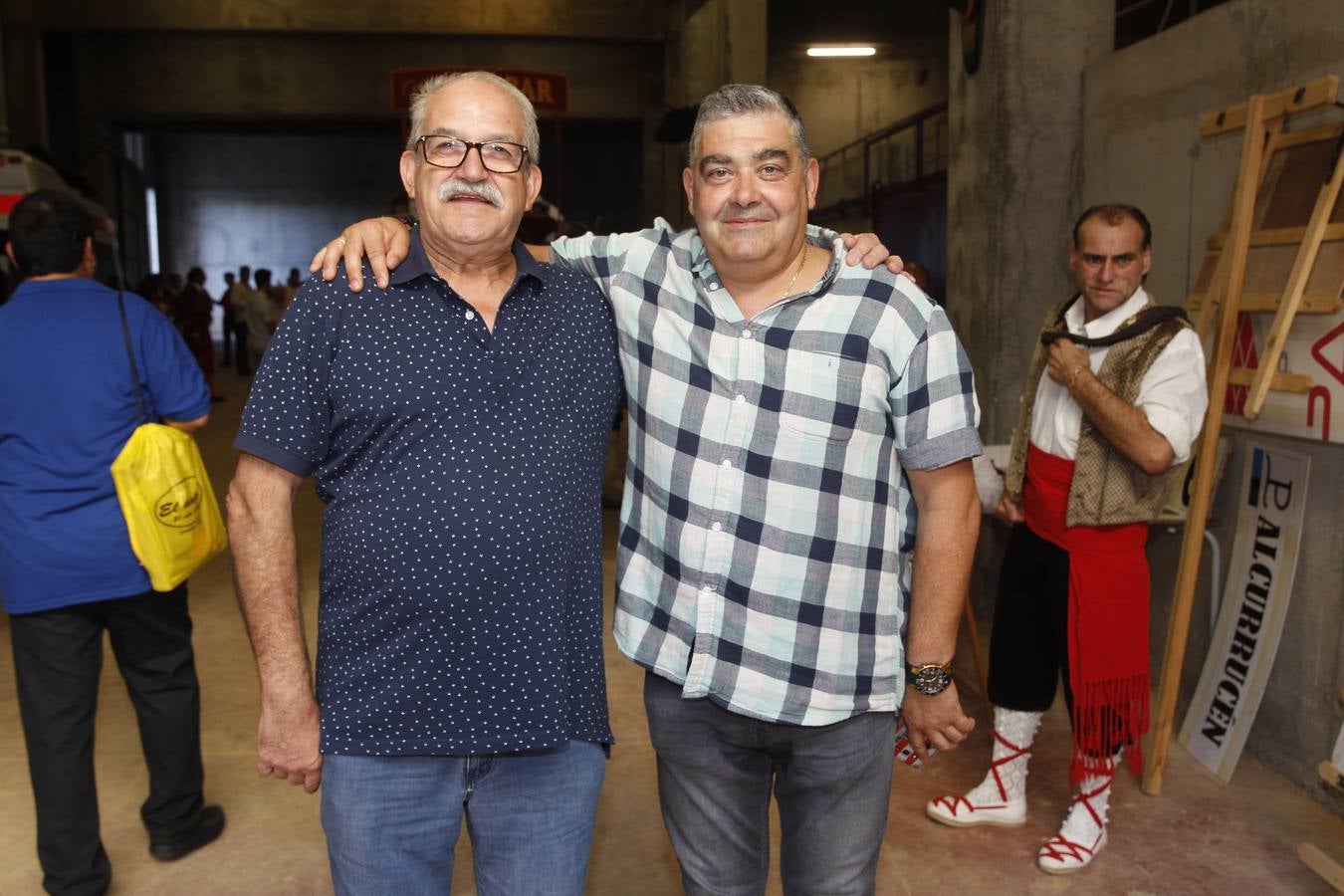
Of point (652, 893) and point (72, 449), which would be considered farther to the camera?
point (652, 893)

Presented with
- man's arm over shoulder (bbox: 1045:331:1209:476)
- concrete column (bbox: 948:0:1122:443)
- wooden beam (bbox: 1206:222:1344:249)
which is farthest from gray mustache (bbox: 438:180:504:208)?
concrete column (bbox: 948:0:1122:443)

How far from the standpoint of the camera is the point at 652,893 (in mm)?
3242

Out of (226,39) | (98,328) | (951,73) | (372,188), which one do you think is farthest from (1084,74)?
(372,188)

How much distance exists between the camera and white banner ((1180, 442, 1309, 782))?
3.78 metres

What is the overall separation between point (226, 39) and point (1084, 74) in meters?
13.8

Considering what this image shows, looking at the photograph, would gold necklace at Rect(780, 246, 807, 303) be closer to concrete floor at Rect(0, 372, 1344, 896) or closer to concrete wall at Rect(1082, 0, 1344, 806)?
concrete floor at Rect(0, 372, 1344, 896)

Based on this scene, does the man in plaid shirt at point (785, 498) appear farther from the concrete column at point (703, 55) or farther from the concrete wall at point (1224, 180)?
the concrete column at point (703, 55)

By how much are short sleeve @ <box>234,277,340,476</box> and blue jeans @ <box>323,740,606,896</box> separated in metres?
0.50

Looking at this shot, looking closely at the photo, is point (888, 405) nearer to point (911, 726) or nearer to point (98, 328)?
point (911, 726)

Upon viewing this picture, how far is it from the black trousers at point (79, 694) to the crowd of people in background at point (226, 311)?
10.8 metres

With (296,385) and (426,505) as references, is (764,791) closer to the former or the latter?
(426,505)

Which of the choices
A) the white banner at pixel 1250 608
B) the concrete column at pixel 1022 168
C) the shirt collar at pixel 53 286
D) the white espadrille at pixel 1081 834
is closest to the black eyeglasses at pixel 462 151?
the shirt collar at pixel 53 286

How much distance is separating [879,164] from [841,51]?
8.11ft

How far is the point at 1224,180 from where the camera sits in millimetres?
4074
